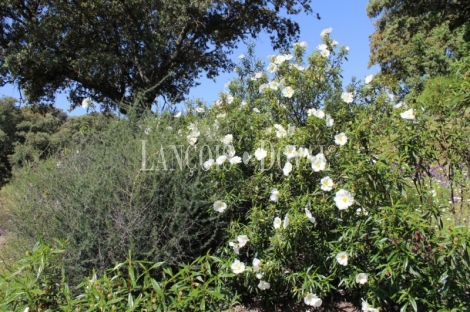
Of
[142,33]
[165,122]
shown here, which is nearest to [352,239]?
[165,122]

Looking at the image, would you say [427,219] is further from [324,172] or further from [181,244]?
[181,244]

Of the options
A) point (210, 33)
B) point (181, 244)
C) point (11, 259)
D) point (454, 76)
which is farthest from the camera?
point (210, 33)

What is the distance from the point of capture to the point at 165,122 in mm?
3691

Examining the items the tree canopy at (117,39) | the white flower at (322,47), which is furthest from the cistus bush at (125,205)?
the tree canopy at (117,39)

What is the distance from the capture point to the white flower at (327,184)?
9.11 ft

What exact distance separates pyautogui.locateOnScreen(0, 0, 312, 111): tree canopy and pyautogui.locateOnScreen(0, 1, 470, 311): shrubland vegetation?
7.87 meters

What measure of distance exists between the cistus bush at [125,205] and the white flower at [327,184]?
33.1 inches

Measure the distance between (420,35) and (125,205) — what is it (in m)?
20.1

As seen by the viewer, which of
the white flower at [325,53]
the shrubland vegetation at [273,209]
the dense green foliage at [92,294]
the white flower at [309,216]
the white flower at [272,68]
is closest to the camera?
the dense green foliage at [92,294]

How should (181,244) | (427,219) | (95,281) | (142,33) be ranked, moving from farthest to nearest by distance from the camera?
(142,33), (181,244), (427,219), (95,281)

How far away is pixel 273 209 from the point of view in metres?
2.98

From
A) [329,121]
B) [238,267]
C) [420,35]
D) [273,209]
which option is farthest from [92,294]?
[420,35]

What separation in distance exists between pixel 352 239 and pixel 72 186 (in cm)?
210

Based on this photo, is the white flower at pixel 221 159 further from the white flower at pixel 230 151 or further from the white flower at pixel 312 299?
the white flower at pixel 312 299
